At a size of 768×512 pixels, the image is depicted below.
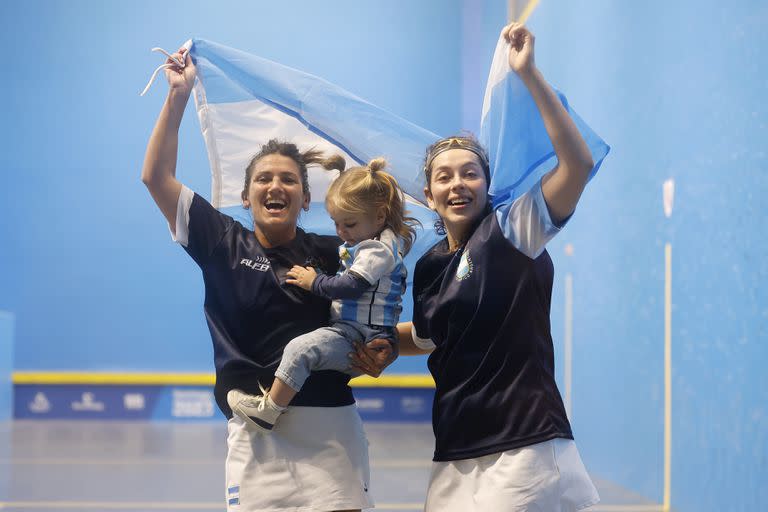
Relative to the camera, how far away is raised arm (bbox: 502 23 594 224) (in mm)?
1718

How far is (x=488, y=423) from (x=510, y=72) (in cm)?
74

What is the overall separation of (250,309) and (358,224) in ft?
1.12

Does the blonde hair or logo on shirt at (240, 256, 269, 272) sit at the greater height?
the blonde hair

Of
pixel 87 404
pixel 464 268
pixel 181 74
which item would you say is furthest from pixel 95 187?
pixel 464 268

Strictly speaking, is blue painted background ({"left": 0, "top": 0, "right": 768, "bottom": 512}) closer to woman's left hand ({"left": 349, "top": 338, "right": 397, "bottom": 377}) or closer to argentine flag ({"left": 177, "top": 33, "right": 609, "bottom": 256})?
argentine flag ({"left": 177, "top": 33, "right": 609, "bottom": 256})

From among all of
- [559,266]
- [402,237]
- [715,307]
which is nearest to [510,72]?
[402,237]

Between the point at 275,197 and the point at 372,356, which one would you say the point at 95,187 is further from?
the point at 372,356

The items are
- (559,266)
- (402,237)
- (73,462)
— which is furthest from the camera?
(559,266)

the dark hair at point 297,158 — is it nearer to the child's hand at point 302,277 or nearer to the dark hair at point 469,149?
the child's hand at point 302,277

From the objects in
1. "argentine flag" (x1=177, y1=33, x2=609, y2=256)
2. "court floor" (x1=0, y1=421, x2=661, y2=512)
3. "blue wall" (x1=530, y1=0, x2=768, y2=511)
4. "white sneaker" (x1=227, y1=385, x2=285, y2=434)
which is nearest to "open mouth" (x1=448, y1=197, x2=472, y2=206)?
"argentine flag" (x1=177, y1=33, x2=609, y2=256)

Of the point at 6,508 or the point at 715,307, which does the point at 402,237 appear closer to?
the point at 715,307

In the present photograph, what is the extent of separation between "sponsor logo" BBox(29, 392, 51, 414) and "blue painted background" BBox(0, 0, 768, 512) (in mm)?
254

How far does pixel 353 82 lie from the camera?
25.3 feet

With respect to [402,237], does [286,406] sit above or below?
below
